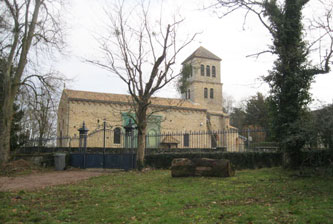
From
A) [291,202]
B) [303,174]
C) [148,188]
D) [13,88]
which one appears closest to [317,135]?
[303,174]

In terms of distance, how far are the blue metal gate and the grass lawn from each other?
6.40 metres

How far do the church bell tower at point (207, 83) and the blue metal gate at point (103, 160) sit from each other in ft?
99.2

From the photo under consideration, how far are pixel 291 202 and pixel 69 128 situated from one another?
28897 mm

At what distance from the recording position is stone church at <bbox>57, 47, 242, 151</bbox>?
30672 mm

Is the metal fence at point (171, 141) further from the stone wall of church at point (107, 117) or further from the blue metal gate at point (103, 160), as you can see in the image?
the stone wall of church at point (107, 117)

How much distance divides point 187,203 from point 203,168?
154 inches

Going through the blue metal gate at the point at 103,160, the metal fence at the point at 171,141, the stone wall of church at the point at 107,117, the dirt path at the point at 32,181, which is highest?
the stone wall of church at the point at 107,117

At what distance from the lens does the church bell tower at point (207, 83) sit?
4641 centimetres

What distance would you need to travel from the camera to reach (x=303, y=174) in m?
9.75

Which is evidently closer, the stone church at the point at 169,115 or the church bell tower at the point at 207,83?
the stone church at the point at 169,115

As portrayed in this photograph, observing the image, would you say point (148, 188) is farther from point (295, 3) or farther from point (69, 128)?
point (69, 128)

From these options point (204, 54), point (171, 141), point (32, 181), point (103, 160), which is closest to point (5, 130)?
point (103, 160)

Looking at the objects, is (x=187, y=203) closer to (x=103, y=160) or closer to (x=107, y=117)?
(x=103, y=160)

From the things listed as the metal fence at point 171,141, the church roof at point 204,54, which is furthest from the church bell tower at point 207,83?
the metal fence at point 171,141
